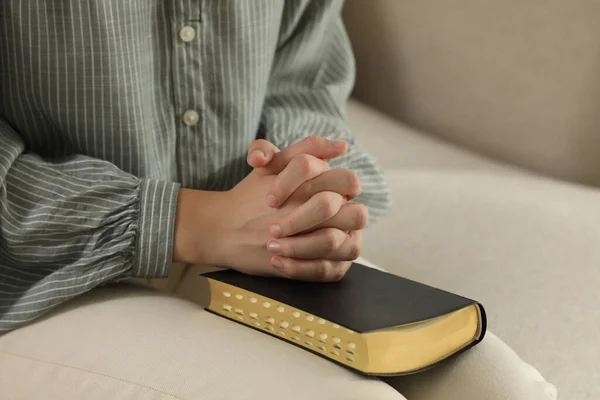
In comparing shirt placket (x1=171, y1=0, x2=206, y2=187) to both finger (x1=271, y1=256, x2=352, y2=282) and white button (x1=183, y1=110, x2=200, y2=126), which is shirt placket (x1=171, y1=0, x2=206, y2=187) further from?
finger (x1=271, y1=256, x2=352, y2=282)

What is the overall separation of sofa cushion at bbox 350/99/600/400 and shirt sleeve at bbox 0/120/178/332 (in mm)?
286

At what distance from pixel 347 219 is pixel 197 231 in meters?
0.14

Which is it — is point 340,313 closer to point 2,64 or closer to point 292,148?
point 292,148

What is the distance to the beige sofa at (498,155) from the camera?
2.40 feet

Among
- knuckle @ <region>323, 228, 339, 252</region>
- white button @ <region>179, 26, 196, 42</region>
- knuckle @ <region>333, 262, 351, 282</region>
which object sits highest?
white button @ <region>179, 26, 196, 42</region>

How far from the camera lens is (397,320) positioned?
0.53m

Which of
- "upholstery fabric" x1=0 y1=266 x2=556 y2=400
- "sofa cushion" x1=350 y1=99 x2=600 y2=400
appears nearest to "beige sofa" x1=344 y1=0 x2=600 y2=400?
"sofa cushion" x1=350 y1=99 x2=600 y2=400

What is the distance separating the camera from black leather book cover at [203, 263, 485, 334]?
53cm

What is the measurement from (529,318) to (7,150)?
0.50 metres

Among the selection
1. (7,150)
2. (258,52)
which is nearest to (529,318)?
(258,52)

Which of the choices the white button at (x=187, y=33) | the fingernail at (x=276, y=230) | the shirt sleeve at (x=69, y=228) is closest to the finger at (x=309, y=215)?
the fingernail at (x=276, y=230)

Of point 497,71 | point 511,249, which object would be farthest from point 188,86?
point 497,71

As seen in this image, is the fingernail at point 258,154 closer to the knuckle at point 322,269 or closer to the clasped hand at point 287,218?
the clasped hand at point 287,218

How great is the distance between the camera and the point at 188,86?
71cm
